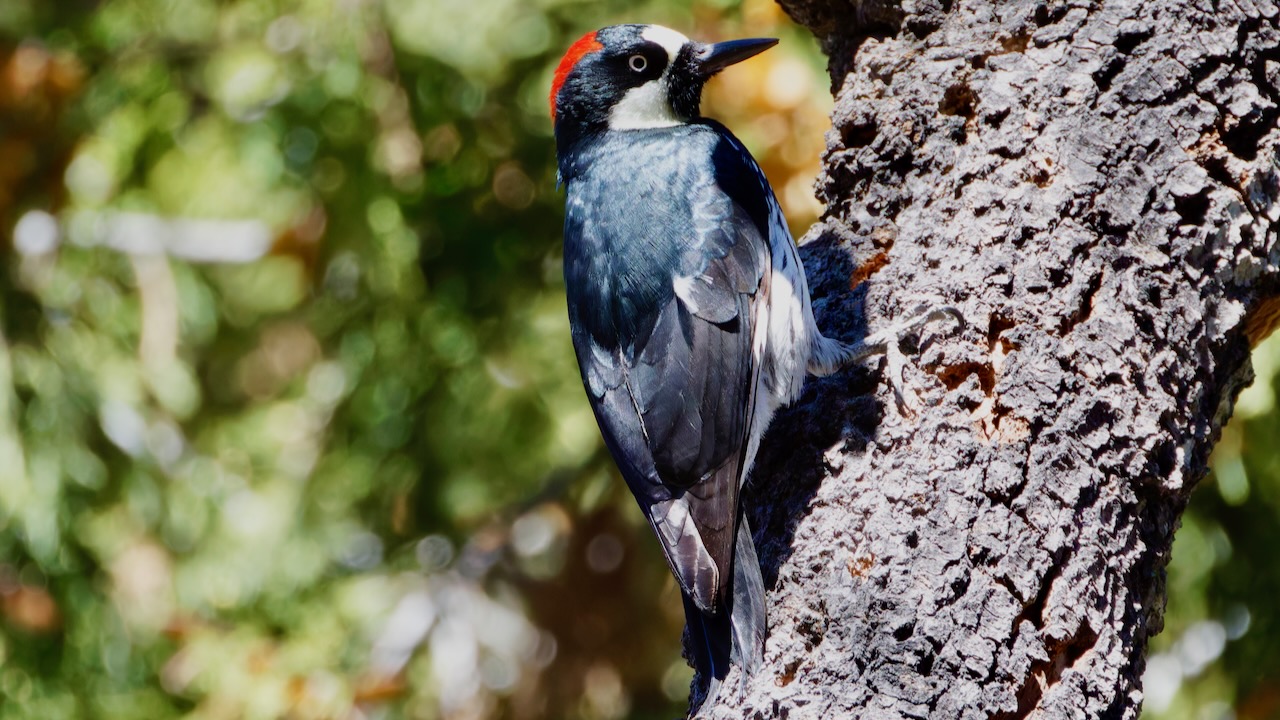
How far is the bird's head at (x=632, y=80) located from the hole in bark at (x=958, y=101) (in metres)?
1.03

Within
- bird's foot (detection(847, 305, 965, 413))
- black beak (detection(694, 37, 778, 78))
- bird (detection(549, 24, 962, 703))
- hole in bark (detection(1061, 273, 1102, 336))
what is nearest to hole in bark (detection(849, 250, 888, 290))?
bird (detection(549, 24, 962, 703))

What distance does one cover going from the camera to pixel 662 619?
5508 mm

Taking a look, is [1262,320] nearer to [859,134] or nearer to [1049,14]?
[1049,14]

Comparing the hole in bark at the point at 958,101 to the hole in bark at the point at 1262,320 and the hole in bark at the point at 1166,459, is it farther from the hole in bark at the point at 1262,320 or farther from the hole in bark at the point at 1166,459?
the hole in bark at the point at 1166,459

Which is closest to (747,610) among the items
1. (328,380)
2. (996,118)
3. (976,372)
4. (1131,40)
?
(976,372)

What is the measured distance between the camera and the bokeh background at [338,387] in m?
4.89

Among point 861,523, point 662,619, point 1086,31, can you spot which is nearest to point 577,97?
point 1086,31

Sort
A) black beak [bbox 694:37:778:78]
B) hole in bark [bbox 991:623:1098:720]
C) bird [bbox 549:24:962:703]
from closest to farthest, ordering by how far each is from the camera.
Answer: hole in bark [bbox 991:623:1098:720]
bird [bbox 549:24:962:703]
black beak [bbox 694:37:778:78]

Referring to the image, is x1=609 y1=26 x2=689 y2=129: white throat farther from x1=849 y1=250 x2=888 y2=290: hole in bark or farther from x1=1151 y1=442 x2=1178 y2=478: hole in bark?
x1=1151 y1=442 x2=1178 y2=478: hole in bark

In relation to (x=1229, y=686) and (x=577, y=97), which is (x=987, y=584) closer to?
(x=577, y=97)

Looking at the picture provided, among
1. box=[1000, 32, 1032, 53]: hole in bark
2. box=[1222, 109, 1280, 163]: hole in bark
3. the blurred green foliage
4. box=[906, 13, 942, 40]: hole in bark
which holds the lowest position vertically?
the blurred green foliage

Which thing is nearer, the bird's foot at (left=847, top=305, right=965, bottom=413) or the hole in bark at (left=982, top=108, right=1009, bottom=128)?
the bird's foot at (left=847, top=305, right=965, bottom=413)

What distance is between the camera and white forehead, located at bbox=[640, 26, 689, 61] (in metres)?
3.82

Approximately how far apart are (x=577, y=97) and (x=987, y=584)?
7.14 feet
